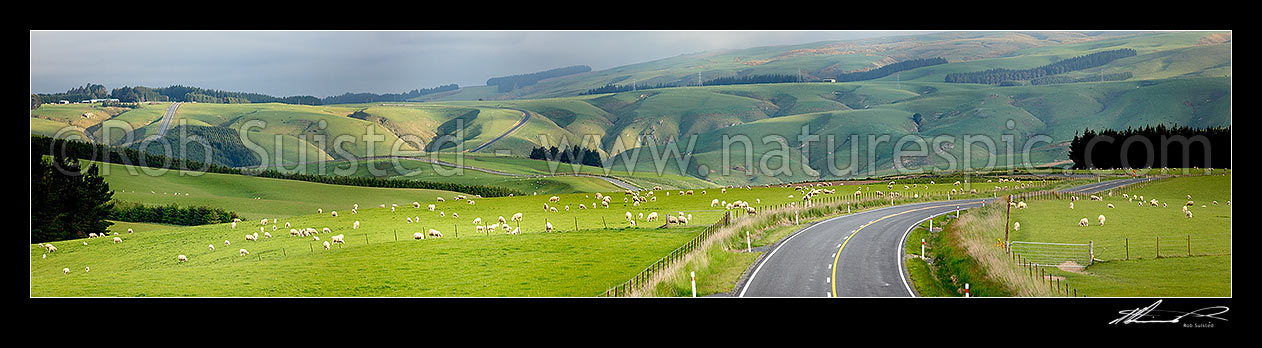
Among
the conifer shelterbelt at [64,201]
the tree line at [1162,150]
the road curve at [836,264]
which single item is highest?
the tree line at [1162,150]

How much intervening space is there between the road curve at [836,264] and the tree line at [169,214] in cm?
5661

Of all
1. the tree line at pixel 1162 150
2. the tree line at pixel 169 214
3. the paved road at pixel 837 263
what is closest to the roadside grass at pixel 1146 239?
the paved road at pixel 837 263

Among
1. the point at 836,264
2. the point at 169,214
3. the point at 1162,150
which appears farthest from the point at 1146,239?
the point at 169,214

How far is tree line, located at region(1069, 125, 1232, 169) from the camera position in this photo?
298 ft

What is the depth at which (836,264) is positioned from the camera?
35.3 metres

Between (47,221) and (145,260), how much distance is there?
624 inches

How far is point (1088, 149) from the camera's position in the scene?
11788cm

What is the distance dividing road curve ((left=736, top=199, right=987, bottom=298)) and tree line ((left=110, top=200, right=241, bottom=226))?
5661 cm

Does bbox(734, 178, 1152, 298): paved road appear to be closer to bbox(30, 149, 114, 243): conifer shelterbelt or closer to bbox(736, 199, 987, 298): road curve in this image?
bbox(736, 199, 987, 298): road curve

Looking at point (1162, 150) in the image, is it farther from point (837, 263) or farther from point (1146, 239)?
point (837, 263)
